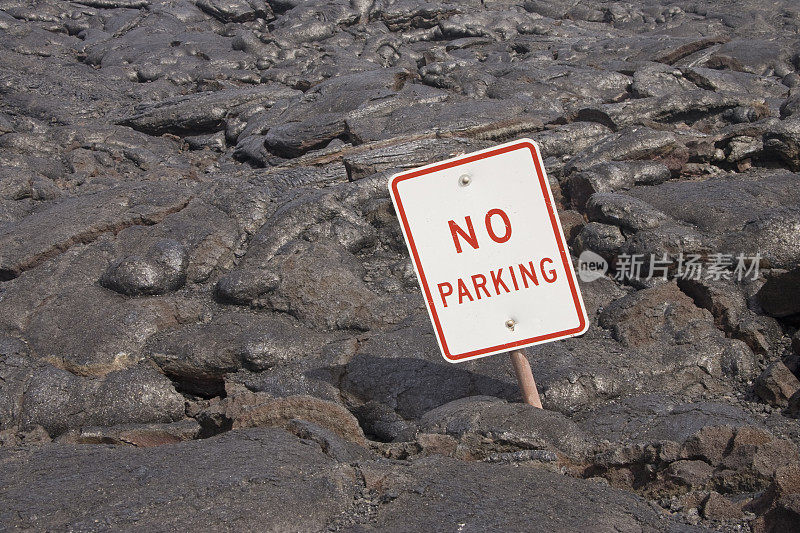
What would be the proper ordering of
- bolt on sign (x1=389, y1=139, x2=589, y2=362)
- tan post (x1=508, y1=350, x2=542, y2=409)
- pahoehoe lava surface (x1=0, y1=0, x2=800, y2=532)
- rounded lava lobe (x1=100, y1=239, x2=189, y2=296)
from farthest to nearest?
rounded lava lobe (x1=100, y1=239, x2=189, y2=296) → tan post (x1=508, y1=350, x2=542, y2=409) → bolt on sign (x1=389, y1=139, x2=589, y2=362) → pahoehoe lava surface (x1=0, y1=0, x2=800, y2=532)

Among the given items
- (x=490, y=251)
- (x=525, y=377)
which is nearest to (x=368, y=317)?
(x=525, y=377)

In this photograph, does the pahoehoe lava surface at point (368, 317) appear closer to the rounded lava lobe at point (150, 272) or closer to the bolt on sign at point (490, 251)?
the rounded lava lobe at point (150, 272)

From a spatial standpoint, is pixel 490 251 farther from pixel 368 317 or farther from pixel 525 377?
pixel 368 317

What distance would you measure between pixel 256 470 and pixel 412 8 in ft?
53.0

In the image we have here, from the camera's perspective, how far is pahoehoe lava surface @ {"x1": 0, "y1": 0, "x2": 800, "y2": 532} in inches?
105

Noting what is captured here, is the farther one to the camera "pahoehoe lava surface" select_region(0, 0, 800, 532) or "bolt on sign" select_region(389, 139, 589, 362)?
"bolt on sign" select_region(389, 139, 589, 362)

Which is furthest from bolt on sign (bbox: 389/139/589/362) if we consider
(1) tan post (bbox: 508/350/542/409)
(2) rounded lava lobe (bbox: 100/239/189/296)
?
(2) rounded lava lobe (bbox: 100/239/189/296)

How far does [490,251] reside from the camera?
3.15 metres

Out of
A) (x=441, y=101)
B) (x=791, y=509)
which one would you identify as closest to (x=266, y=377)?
(x=791, y=509)

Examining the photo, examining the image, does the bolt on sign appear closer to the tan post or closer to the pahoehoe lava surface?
the tan post

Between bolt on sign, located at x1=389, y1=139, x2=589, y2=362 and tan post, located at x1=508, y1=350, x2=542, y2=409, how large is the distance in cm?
17

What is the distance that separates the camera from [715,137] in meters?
7.50

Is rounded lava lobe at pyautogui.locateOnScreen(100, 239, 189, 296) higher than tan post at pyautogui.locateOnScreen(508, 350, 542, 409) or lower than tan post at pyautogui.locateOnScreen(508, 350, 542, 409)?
higher

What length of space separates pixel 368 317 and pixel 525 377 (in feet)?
6.61
